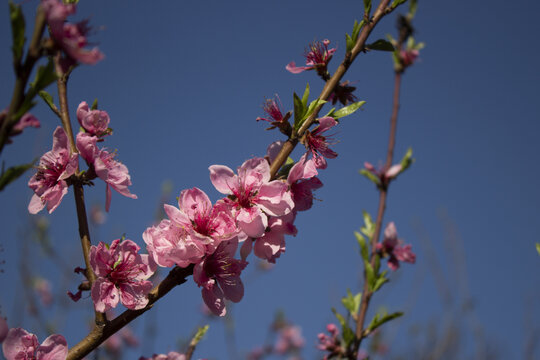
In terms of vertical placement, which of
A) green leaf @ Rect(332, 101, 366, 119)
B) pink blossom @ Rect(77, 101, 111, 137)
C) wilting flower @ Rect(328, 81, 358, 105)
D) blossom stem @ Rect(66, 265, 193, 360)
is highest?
wilting flower @ Rect(328, 81, 358, 105)

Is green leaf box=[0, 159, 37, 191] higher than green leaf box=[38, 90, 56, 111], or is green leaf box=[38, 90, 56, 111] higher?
green leaf box=[38, 90, 56, 111]

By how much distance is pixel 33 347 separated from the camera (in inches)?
54.4

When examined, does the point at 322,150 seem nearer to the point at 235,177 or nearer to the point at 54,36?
the point at 235,177

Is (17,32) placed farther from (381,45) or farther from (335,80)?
(381,45)

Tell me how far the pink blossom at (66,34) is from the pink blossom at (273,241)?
2.77 ft

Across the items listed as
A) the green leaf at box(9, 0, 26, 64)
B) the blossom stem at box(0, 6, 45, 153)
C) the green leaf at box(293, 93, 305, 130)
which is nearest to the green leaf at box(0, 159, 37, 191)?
the blossom stem at box(0, 6, 45, 153)

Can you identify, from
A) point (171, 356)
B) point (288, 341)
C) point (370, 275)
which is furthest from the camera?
point (288, 341)

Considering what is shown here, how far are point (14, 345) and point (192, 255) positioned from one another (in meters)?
0.61

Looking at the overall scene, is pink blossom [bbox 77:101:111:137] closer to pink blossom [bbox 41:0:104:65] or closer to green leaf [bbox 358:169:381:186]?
pink blossom [bbox 41:0:104:65]

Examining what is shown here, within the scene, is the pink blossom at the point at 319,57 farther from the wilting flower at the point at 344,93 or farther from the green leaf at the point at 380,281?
the green leaf at the point at 380,281

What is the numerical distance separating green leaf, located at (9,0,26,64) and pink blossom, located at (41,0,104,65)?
2.3 inches

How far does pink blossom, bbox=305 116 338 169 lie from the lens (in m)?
1.72

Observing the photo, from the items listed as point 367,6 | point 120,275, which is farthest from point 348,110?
point 120,275

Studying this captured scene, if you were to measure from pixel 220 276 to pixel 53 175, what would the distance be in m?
0.77
